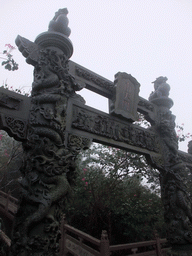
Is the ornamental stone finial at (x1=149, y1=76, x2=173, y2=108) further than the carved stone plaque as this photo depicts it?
Yes

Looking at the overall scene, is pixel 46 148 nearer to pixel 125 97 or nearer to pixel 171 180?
pixel 125 97

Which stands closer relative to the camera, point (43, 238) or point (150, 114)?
point (43, 238)

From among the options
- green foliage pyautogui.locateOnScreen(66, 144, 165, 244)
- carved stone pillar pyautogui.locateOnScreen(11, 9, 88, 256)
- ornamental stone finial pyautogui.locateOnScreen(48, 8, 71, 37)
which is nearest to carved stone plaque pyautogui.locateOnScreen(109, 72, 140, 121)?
carved stone pillar pyautogui.locateOnScreen(11, 9, 88, 256)

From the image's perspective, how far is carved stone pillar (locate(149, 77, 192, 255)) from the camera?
354cm

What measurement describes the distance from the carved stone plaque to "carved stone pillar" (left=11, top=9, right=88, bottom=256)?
2.85 feet

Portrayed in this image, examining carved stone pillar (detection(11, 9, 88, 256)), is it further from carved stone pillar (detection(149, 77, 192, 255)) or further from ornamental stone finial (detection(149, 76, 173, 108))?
ornamental stone finial (detection(149, 76, 173, 108))

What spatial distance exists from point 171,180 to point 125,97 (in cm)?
202

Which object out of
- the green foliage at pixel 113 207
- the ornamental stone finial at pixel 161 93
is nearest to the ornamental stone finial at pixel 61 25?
the ornamental stone finial at pixel 161 93

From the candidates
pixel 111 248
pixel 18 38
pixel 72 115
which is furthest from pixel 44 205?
pixel 111 248

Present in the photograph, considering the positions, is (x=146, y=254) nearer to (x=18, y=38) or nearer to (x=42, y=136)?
(x=42, y=136)

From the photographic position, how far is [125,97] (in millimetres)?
3664

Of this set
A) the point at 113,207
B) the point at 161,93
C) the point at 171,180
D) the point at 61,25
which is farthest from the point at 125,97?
the point at 113,207

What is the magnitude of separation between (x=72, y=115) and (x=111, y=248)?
9.82 ft

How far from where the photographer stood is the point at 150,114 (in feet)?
14.3
